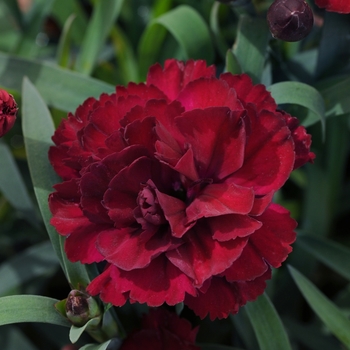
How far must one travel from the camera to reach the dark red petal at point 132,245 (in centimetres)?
44

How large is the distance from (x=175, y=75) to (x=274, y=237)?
0.63 feet

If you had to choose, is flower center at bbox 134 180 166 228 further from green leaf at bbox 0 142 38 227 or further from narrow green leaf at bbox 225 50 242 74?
green leaf at bbox 0 142 38 227

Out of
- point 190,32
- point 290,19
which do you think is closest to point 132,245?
point 290,19

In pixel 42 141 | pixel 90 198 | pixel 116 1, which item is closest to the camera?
pixel 90 198

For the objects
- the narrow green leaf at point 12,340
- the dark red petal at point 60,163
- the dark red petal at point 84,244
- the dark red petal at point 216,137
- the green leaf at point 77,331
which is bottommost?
the narrow green leaf at point 12,340

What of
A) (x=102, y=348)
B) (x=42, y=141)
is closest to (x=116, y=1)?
(x=42, y=141)

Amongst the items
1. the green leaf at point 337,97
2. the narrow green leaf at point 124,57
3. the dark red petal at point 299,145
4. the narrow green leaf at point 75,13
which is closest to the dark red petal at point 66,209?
the dark red petal at point 299,145

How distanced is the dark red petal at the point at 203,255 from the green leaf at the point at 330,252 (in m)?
0.27

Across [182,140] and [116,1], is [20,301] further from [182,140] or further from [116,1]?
[116,1]

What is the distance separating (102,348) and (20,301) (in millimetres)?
87

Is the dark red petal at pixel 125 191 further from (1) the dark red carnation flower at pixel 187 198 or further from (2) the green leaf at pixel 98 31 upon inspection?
Result: (2) the green leaf at pixel 98 31

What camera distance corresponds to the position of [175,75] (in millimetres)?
531

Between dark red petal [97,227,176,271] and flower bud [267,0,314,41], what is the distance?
0.73 ft

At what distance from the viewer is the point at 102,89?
663 millimetres
